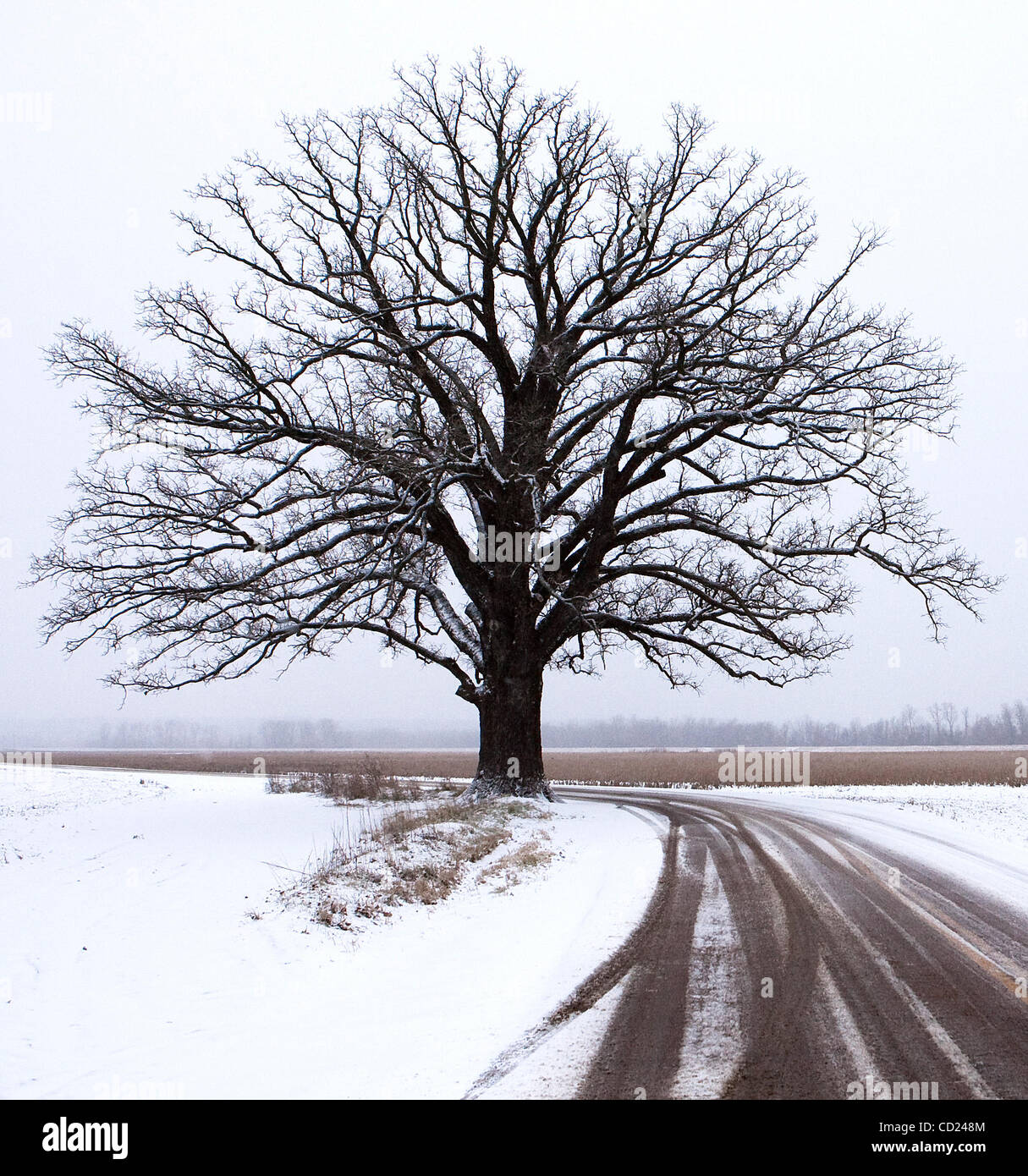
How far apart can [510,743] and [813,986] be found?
493 inches

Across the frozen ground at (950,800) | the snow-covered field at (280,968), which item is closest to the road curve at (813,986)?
the snow-covered field at (280,968)

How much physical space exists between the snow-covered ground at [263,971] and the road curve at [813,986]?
1.63ft

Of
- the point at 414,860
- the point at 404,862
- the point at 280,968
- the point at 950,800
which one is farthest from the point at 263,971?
the point at 950,800

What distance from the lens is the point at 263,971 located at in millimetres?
6742

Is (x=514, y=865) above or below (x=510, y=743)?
below

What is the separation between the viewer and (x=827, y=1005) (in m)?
5.67

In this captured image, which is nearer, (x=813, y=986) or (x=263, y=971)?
(x=813, y=986)

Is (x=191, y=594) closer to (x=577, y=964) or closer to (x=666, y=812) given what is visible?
(x=666, y=812)

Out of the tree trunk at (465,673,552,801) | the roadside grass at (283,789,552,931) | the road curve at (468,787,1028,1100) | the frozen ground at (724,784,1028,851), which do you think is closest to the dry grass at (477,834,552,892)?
the roadside grass at (283,789,552,931)

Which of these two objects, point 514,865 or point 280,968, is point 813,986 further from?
point 514,865

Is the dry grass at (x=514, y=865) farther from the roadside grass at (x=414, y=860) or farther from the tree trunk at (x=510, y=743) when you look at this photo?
the tree trunk at (x=510, y=743)

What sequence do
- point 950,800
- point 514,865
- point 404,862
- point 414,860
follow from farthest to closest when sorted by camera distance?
1. point 950,800
2. point 514,865
3. point 414,860
4. point 404,862
